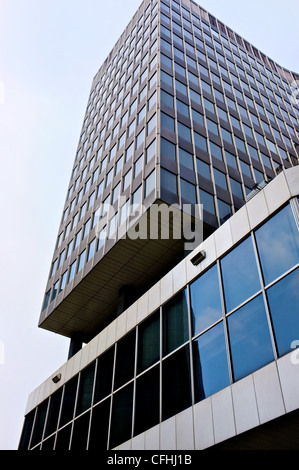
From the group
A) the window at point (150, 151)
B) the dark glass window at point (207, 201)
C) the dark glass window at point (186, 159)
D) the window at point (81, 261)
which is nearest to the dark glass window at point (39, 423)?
the window at point (81, 261)

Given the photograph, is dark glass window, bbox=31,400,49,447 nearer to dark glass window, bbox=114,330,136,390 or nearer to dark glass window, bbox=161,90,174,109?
dark glass window, bbox=114,330,136,390

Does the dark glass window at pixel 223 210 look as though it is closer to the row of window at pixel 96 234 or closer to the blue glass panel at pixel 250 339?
the row of window at pixel 96 234

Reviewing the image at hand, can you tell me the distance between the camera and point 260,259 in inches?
518

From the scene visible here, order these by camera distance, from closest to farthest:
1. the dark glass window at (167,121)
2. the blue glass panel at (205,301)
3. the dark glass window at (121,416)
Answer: the blue glass panel at (205,301) < the dark glass window at (121,416) < the dark glass window at (167,121)

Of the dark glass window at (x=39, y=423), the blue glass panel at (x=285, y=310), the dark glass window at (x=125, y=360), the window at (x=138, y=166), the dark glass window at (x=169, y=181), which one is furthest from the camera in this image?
the window at (x=138, y=166)

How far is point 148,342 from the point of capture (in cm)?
1750

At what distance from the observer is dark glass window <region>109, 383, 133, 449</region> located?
1652 cm

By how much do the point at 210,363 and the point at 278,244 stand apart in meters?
4.40

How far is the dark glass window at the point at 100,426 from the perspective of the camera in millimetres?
17719

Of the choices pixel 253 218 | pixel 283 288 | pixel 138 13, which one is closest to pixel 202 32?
pixel 138 13

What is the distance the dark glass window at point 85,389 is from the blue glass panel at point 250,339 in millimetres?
9989

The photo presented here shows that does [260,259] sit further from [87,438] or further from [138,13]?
[138,13]
